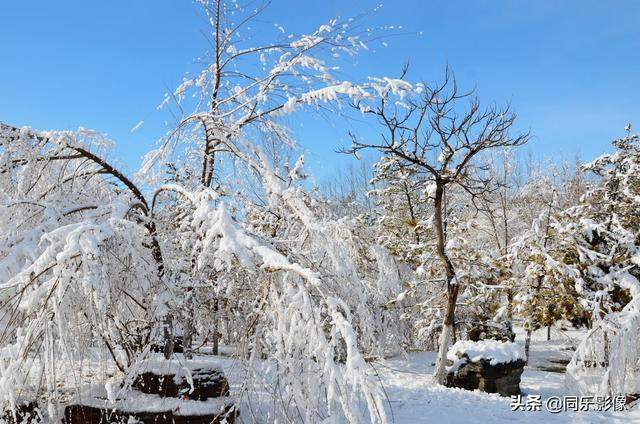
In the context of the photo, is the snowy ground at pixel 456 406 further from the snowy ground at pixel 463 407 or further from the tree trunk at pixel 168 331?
the tree trunk at pixel 168 331

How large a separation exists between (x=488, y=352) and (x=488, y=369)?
1.30 feet

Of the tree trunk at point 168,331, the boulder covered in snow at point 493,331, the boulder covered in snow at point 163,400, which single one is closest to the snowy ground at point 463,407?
the boulder covered in snow at point 163,400

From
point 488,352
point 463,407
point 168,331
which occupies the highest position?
point 168,331

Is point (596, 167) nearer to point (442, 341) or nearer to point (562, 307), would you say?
point (562, 307)

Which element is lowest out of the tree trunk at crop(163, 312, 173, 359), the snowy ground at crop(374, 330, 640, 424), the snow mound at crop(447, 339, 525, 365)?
the snowy ground at crop(374, 330, 640, 424)

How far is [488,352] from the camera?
10.2 metres

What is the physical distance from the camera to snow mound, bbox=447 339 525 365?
10094mm

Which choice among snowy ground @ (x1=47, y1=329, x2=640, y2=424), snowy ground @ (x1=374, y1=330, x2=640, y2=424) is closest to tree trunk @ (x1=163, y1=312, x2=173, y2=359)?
snowy ground @ (x1=47, y1=329, x2=640, y2=424)

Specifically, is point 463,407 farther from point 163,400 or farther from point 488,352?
point 163,400

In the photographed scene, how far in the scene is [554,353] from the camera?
17062 mm

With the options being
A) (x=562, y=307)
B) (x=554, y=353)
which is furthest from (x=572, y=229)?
(x=554, y=353)

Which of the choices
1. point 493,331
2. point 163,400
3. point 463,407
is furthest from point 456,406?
point 493,331

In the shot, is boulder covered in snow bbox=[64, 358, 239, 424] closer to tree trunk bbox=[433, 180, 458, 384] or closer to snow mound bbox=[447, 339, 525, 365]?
tree trunk bbox=[433, 180, 458, 384]

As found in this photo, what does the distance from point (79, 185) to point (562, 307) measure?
1368 cm
